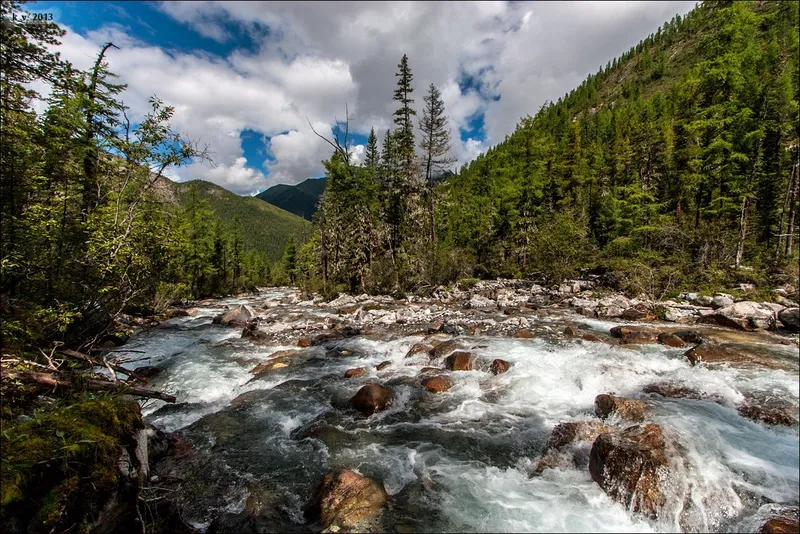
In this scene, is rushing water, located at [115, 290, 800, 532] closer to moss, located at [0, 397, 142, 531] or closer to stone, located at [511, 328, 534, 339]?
stone, located at [511, 328, 534, 339]

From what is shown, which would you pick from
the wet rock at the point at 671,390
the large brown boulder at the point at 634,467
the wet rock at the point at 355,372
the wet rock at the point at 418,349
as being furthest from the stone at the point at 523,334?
the large brown boulder at the point at 634,467

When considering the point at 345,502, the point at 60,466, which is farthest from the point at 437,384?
the point at 60,466

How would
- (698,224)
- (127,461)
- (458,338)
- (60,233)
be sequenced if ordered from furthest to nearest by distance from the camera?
(698,224), (458,338), (60,233), (127,461)

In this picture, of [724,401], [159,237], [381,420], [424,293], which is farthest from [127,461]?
[424,293]

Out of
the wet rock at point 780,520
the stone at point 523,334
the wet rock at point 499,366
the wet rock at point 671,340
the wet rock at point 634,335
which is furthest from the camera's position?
the stone at point 523,334

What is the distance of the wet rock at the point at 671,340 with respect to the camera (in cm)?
1161

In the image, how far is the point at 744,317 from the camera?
1391cm

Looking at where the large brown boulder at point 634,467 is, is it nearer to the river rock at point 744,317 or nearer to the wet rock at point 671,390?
the wet rock at point 671,390

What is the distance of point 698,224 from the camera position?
2414 cm

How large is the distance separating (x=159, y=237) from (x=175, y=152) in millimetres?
2508

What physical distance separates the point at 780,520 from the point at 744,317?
13.0 meters

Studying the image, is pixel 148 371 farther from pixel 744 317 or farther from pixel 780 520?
pixel 744 317

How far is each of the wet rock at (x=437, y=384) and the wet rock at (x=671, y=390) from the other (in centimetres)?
498

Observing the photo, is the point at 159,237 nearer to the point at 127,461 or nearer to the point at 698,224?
the point at 127,461
